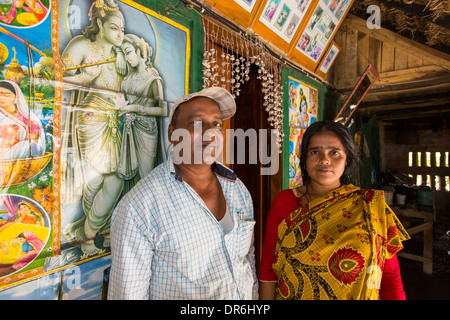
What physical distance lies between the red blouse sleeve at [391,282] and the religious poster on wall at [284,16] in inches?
83.0

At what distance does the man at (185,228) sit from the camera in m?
1.00

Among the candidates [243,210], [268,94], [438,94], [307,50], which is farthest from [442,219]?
[243,210]

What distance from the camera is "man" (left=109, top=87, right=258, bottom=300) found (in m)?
1.00

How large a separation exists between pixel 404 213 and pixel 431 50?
9.24 feet

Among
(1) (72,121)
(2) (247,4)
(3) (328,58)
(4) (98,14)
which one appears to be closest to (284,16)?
(2) (247,4)

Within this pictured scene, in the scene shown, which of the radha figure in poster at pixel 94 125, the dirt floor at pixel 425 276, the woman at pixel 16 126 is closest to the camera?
the woman at pixel 16 126

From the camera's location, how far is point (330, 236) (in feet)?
4.30

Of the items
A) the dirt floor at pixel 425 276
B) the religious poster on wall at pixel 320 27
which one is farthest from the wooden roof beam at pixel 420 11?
the dirt floor at pixel 425 276

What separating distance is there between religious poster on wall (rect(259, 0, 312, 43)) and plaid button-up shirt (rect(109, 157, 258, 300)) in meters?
1.90

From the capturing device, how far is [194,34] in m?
1.82

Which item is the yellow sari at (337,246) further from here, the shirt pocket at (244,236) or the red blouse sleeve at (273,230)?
the shirt pocket at (244,236)

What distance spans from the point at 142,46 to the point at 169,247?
1143 millimetres

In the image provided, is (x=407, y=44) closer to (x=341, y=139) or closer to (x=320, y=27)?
(x=320, y=27)

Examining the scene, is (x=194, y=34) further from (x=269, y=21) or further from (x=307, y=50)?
(x=307, y=50)
